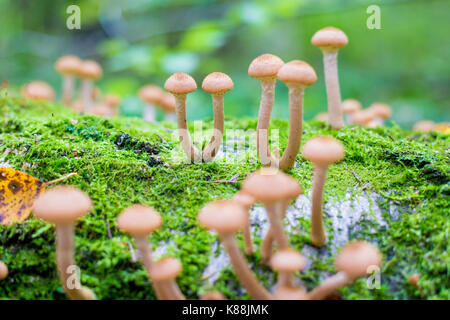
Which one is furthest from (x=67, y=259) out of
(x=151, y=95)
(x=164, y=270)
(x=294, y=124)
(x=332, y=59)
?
(x=151, y=95)

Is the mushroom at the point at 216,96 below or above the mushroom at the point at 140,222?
above

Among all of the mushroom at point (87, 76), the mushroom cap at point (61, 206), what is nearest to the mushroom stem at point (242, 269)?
the mushroom cap at point (61, 206)

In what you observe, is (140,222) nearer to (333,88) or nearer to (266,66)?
(266,66)

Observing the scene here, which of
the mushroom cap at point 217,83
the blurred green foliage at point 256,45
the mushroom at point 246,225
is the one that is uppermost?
the blurred green foliage at point 256,45

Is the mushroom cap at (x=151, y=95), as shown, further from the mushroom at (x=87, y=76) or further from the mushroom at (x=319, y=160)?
the mushroom at (x=319, y=160)
